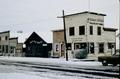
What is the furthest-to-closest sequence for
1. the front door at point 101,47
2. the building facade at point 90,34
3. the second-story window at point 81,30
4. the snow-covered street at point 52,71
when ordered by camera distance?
the front door at point 101,47
the second-story window at point 81,30
the building facade at point 90,34
the snow-covered street at point 52,71

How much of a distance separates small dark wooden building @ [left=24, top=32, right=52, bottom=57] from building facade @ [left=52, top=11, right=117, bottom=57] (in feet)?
25.7

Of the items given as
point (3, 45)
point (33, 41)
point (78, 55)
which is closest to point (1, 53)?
point (3, 45)

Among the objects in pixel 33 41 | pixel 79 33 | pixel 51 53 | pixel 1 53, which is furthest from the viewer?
pixel 1 53

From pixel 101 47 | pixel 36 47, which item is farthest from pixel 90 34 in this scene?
pixel 36 47

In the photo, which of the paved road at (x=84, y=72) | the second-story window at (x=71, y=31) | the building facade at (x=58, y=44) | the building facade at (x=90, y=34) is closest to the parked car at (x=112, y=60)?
the paved road at (x=84, y=72)

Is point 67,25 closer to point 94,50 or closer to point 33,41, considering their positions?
point 94,50

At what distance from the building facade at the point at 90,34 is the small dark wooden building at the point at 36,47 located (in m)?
7.84

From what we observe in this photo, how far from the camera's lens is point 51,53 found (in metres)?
51.9

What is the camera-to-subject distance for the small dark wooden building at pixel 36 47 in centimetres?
5366

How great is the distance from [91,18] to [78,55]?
6536mm

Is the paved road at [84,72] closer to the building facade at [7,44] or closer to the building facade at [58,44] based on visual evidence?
the building facade at [58,44]

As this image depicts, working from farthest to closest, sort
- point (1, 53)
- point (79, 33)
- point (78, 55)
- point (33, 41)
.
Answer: point (1, 53)
point (33, 41)
point (79, 33)
point (78, 55)

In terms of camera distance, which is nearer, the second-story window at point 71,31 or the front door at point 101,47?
the front door at point 101,47

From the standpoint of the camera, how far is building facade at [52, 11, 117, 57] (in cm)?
4345
